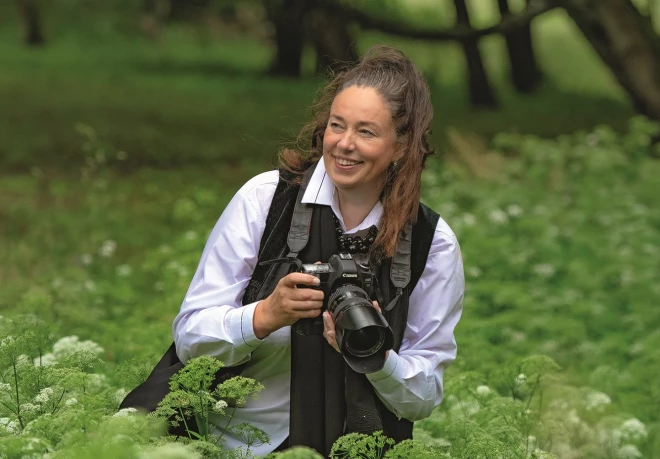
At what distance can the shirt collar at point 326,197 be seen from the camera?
3299mm

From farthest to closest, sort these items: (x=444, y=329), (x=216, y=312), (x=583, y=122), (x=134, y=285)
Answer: (x=583, y=122) < (x=134, y=285) < (x=444, y=329) < (x=216, y=312)

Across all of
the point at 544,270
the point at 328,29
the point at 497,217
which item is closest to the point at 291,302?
the point at 544,270

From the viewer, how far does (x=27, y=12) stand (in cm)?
2456

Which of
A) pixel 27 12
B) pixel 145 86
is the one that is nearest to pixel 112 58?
pixel 27 12

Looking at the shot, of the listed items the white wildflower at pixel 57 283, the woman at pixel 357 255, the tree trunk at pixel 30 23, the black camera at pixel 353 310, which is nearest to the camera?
the black camera at pixel 353 310

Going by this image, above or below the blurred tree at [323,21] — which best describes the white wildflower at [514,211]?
below

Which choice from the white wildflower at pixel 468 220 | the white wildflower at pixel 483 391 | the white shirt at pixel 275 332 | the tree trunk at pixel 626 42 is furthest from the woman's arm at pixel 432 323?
the tree trunk at pixel 626 42

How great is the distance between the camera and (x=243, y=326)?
3.14 meters

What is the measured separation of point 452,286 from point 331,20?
8974mm

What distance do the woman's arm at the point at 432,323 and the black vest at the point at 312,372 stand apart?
8 centimetres

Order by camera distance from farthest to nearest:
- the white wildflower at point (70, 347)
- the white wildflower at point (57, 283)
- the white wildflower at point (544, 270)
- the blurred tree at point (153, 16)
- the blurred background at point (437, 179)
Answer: the blurred tree at point (153, 16) < the white wildflower at point (544, 270) < the white wildflower at point (57, 283) < the blurred background at point (437, 179) < the white wildflower at point (70, 347)

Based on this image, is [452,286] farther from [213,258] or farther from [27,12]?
[27,12]

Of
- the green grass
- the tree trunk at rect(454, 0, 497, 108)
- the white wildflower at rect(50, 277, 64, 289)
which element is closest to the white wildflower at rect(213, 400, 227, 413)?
the white wildflower at rect(50, 277, 64, 289)

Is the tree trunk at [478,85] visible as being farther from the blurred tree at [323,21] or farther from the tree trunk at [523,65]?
the blurred tree at [323,21]
